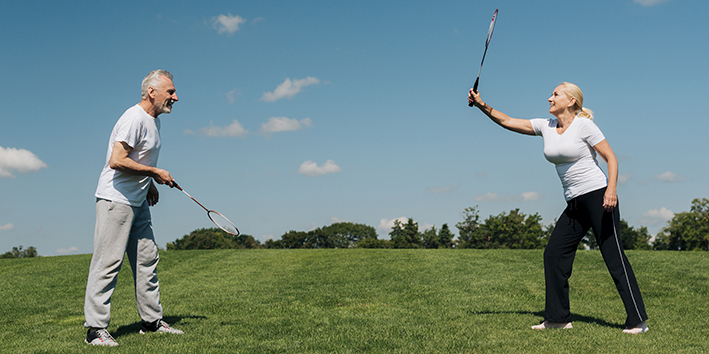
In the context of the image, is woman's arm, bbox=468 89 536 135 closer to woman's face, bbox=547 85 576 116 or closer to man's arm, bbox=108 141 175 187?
woman's face, bbox=547 85 576 116

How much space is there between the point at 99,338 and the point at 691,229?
261 feet

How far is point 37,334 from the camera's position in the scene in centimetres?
555

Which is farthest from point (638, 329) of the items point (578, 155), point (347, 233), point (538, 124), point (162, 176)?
point (347, 233)

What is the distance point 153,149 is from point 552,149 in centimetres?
399

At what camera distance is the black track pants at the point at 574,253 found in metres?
5.13

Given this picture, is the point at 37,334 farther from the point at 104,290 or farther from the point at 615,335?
the point at 615,335

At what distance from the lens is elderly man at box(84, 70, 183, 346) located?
4.72 metres

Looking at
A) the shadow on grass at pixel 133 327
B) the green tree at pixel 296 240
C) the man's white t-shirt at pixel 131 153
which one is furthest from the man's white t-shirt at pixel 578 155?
the green tree at pixel 296 240

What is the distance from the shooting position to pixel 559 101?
17.5 feet

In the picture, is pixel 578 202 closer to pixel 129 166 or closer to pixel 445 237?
pixel 129 166

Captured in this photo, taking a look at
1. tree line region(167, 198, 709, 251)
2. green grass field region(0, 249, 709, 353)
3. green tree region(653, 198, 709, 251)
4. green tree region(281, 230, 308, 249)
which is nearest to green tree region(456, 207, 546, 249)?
tree line region(167, 198, 709, 251)

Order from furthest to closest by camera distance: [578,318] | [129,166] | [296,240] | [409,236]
Result: [296,240], [409,236], [578,318], [129,166]

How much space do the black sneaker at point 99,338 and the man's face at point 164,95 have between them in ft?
7.00

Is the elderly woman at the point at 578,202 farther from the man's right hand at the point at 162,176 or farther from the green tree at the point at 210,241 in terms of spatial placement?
the green tree at the point at 210,241
